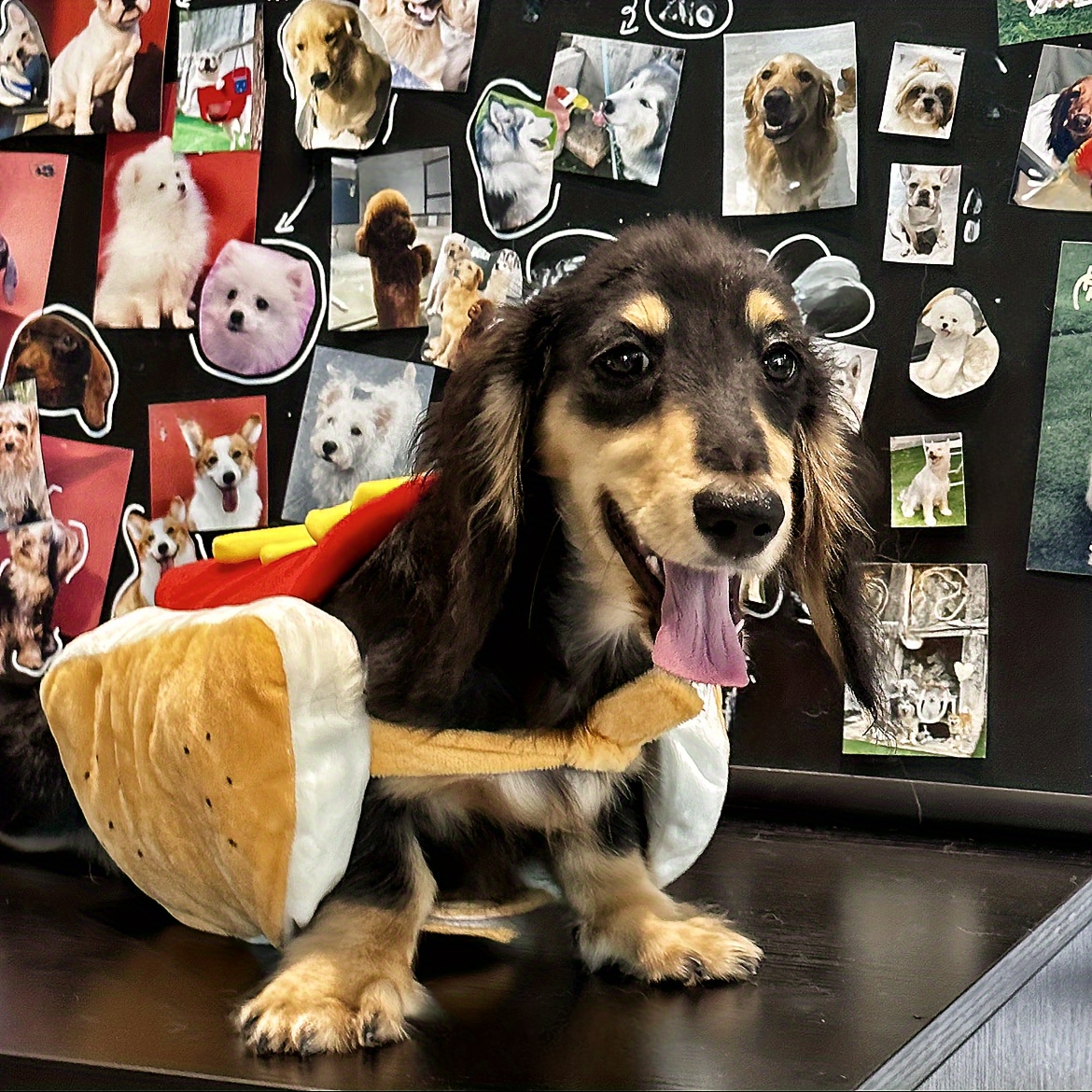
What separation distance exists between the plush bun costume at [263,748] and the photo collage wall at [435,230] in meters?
0.45

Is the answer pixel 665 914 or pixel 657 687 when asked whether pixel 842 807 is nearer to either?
pixel 665 914

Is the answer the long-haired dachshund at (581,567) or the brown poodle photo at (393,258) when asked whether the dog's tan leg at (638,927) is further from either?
the brown poodle photo at (393,258)

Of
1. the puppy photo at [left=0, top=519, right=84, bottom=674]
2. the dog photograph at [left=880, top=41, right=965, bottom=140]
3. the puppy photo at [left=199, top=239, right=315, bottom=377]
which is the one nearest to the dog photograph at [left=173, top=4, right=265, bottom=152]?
the puppy photo at [left=199, top=239, right=315, bottom=377]

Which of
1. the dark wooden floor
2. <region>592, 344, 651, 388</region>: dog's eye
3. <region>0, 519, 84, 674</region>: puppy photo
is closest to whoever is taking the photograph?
the dark wooden floor

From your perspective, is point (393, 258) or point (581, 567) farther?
point (393, 258)

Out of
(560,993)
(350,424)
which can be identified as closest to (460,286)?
(350,424)

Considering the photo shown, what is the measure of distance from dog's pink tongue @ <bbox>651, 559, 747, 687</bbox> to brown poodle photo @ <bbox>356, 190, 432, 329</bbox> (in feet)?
2.59

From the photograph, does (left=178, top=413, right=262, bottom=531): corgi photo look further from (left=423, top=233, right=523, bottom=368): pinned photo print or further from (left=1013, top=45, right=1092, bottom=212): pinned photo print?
(left=1013, top=45, right=1092, bottom=212): pinned photo print

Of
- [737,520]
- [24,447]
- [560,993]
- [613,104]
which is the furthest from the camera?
[24,447]

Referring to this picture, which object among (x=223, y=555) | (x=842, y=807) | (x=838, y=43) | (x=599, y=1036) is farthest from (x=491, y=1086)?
(x=838, y=43)

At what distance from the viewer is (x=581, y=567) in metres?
0.90

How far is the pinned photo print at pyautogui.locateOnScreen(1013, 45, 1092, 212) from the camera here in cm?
130

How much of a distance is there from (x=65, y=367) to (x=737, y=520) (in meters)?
1.20

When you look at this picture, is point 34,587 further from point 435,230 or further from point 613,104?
point 613,104
